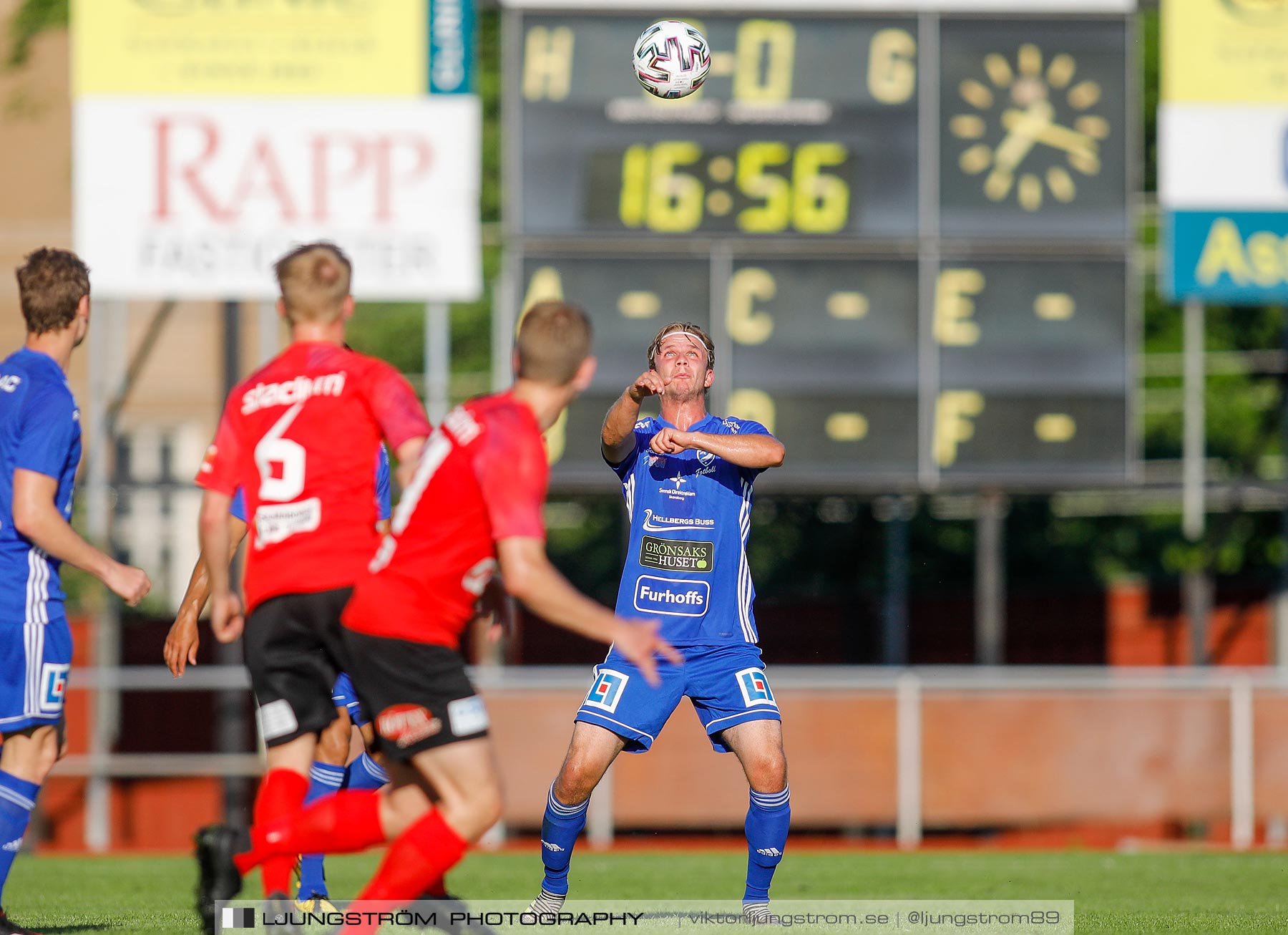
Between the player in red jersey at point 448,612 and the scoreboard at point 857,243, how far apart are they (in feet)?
22.5

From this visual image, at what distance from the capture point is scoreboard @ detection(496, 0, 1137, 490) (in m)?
11.4

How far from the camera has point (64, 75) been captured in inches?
886

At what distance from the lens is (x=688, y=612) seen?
6297 millimetres

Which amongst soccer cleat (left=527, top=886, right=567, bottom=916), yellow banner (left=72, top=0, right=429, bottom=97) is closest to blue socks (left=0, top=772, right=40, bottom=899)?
soccer cleat (left=527, top=886, right=567, bottom=916)

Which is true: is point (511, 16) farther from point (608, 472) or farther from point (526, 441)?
point (526, 441)

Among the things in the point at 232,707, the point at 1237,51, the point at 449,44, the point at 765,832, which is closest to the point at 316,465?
the point at 765,832

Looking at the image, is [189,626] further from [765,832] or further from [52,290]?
[765,832]

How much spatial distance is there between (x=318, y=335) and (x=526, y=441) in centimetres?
78

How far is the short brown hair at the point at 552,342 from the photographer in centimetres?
452

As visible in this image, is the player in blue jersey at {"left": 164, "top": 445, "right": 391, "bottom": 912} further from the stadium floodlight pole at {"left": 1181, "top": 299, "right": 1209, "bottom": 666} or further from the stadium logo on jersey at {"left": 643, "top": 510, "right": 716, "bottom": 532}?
the stadium floodlight pole at {"left": 1181, "top": 299, "right": 1209, "bottom": 666}

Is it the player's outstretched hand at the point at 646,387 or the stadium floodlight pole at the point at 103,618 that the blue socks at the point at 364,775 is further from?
the stadium floodlight pole at the point at 103,618

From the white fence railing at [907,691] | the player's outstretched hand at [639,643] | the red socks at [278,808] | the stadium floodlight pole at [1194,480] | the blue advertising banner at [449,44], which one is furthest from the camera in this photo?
the stadium floodlight pole at [1194,480]

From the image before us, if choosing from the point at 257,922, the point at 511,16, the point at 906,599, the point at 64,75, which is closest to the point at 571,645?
the point at 906,599

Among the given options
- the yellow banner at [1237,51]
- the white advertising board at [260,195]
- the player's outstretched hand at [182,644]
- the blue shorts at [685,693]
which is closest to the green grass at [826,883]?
the player's outstretched hand at [182,644]
